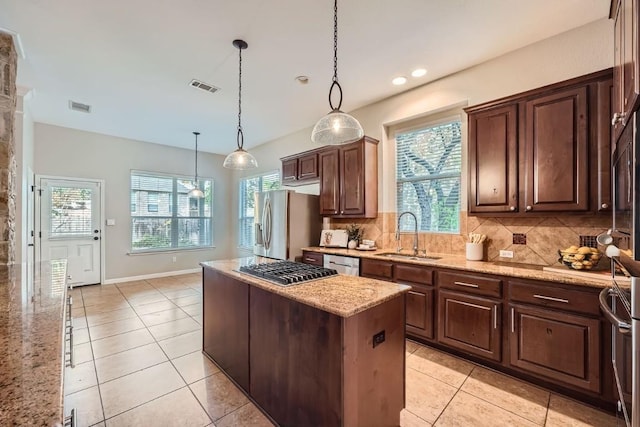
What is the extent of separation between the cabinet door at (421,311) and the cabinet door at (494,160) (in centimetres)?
99

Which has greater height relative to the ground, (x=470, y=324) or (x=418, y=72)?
(x=418, y=72)

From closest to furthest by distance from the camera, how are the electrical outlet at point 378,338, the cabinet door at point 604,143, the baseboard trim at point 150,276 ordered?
the electrical outlet at point 378,338, the cabinet door at point 604,143, the baseboard trim at point 150,276

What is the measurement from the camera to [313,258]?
4.01 m

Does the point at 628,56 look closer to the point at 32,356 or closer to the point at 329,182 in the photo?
the point at 32,356

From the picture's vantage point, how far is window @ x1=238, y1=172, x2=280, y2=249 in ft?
21.4

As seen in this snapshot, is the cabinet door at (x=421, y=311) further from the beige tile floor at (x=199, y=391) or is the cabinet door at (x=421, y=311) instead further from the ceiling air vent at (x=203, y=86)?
the ceiling air vent at (x=203, y=86)

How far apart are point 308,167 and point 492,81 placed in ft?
8.84

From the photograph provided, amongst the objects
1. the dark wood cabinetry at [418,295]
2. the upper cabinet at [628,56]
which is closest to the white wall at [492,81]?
the upper cabinet at [628,56]

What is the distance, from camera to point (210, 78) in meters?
3.35

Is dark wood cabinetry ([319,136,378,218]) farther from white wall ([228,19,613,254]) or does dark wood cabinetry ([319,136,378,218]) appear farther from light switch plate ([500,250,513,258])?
light switch plate ([500,250,513,258])

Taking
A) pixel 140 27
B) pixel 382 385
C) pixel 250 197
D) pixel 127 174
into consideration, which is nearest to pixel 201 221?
pixel 250 197

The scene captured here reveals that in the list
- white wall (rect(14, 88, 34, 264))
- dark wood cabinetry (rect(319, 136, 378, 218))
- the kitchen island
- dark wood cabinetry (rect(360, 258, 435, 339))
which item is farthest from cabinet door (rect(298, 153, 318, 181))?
white wall (rect(14, 88, 34, 264))

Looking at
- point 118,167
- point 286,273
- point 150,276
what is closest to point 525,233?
point 286,273

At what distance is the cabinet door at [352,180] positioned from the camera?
12.6 feet
